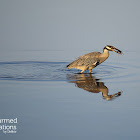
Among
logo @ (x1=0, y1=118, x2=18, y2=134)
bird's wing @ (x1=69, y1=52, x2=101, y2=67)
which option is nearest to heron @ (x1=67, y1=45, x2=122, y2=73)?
bird's wing @ (x1=69, y1=52, x2=101, y2=67)

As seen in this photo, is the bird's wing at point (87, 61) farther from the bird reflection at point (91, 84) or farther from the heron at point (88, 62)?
the bird reflection at point (91, 84)

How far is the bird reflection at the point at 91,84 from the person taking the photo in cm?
846

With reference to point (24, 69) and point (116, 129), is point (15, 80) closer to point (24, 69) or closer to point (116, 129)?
point (24, 69)

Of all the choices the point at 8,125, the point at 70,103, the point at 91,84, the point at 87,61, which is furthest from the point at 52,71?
the point at 8,125

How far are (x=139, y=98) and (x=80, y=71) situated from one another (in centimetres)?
502

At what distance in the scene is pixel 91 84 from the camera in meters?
9.65

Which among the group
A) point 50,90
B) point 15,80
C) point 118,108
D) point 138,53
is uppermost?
point 138,53

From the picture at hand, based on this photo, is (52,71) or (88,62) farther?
(88,62)

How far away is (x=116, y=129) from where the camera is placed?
5.94m

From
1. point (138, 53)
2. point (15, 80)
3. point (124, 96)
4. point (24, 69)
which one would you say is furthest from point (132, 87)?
point (138, 53)

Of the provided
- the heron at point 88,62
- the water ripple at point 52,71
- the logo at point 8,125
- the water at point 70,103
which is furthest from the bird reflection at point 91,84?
the logo at point 8,125

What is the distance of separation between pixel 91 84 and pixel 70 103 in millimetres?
2205

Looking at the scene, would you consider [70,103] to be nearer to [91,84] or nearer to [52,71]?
[91,84]

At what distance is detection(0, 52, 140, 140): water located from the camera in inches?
230
